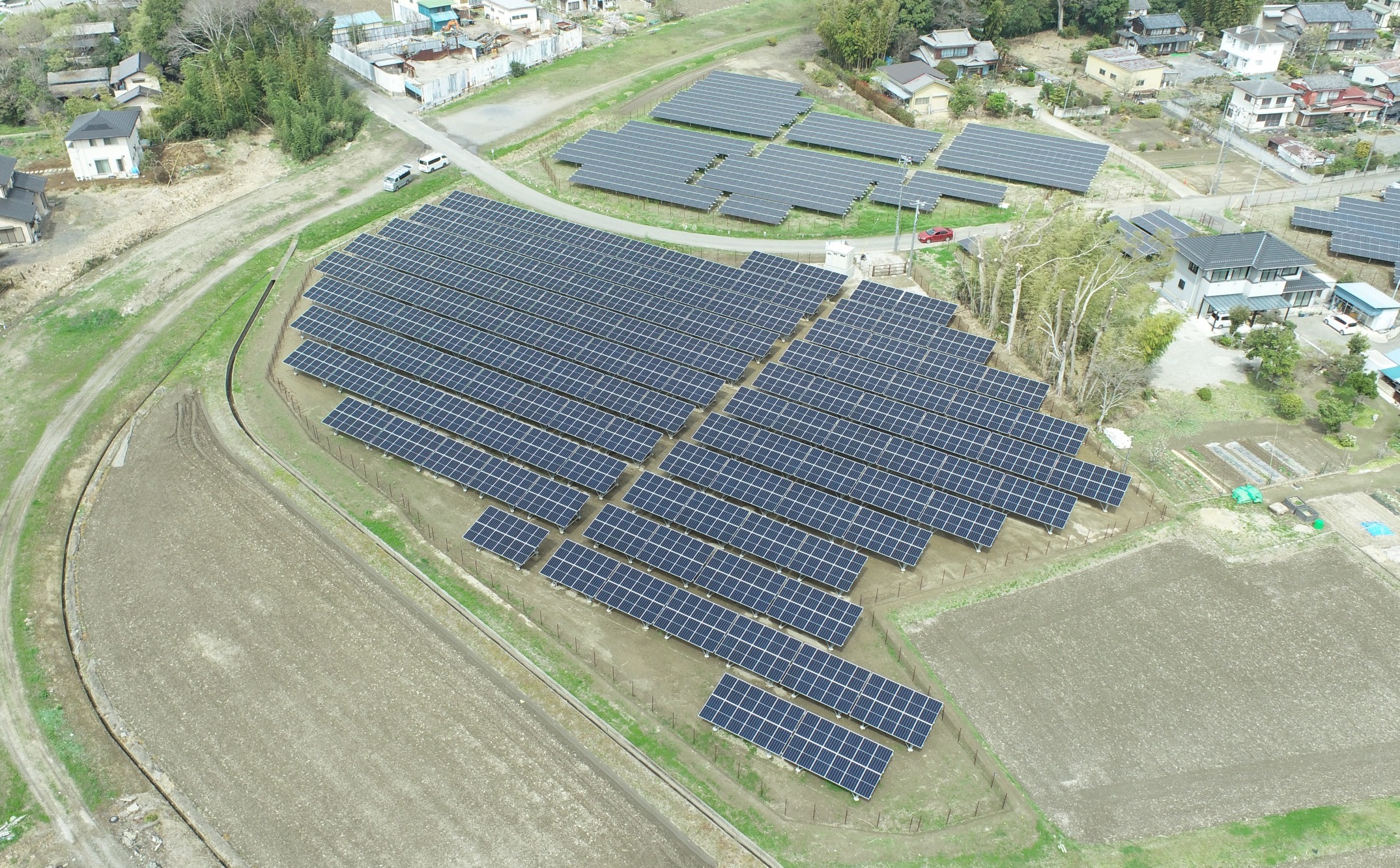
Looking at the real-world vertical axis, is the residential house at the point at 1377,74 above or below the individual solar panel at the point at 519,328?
above

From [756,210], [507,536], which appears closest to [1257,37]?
[756,210]

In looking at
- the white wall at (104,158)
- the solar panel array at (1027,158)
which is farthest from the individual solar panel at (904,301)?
the white wall at (104,158)

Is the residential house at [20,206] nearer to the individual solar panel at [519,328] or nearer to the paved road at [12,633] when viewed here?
the paved road at [12,633]

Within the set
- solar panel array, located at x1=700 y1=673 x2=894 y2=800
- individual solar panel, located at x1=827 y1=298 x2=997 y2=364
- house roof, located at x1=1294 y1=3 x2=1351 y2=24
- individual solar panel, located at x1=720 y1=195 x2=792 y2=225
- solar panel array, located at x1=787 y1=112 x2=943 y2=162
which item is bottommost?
solar panel array, located at x1=700 y1=673 x2=894 y2=800

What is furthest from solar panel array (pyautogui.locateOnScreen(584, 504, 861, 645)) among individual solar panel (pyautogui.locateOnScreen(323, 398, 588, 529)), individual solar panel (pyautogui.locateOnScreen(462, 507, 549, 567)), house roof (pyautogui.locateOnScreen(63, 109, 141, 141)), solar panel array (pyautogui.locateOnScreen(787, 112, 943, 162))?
house roof (pyautogui.locateOnScreen(63, 109, 141, 141))

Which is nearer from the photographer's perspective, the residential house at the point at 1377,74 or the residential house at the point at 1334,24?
the residential house at the point at 1377,74

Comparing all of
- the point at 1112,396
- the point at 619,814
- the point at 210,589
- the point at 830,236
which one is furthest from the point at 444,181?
the point at 619,814

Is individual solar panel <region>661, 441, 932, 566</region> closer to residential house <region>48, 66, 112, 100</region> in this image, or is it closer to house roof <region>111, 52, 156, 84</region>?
house roof <region>111, 52, 156, 84</region>
